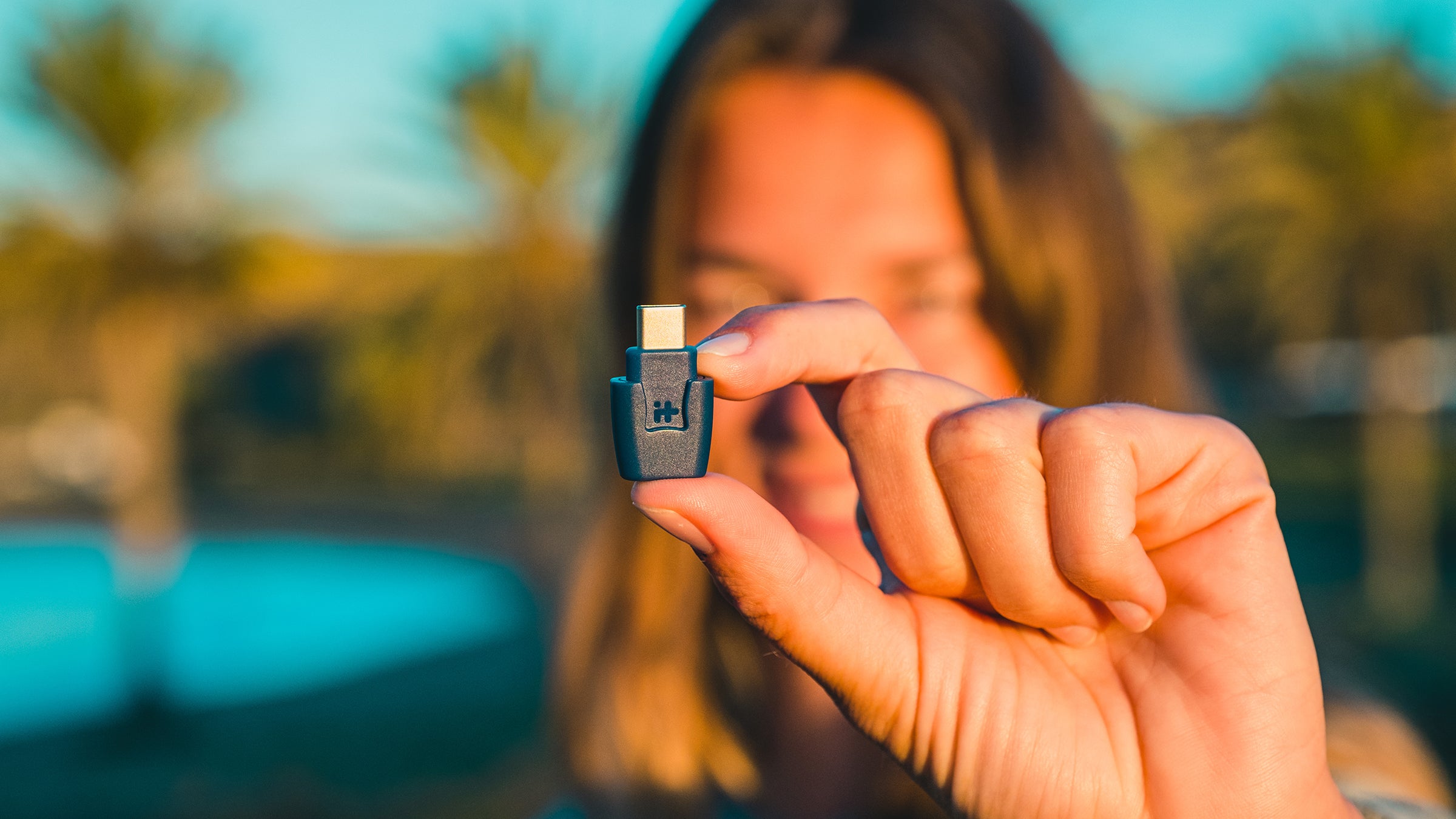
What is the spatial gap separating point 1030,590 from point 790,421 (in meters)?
1.24

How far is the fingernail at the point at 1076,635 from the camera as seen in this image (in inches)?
56.7

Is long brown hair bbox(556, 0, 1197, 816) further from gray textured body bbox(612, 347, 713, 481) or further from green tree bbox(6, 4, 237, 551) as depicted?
green tree bbox(6, 4, 237, 551)

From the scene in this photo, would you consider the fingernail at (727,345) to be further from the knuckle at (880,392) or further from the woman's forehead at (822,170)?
the woman's forehead at (822,170)

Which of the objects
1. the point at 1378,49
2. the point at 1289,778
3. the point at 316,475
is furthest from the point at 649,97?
the point at 316,475

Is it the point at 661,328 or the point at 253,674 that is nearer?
the point at 661,328

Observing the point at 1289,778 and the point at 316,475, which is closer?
the point at 1289,778

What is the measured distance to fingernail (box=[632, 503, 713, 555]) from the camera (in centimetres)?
125

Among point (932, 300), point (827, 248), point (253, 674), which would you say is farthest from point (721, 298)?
point (253, 674)

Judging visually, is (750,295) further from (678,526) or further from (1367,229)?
(1367,229)

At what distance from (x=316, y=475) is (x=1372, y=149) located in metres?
22.2

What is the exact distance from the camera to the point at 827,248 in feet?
8.30

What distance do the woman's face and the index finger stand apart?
1.09 metres

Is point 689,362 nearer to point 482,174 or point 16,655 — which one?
point 482,174

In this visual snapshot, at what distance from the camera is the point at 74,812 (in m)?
9.06
